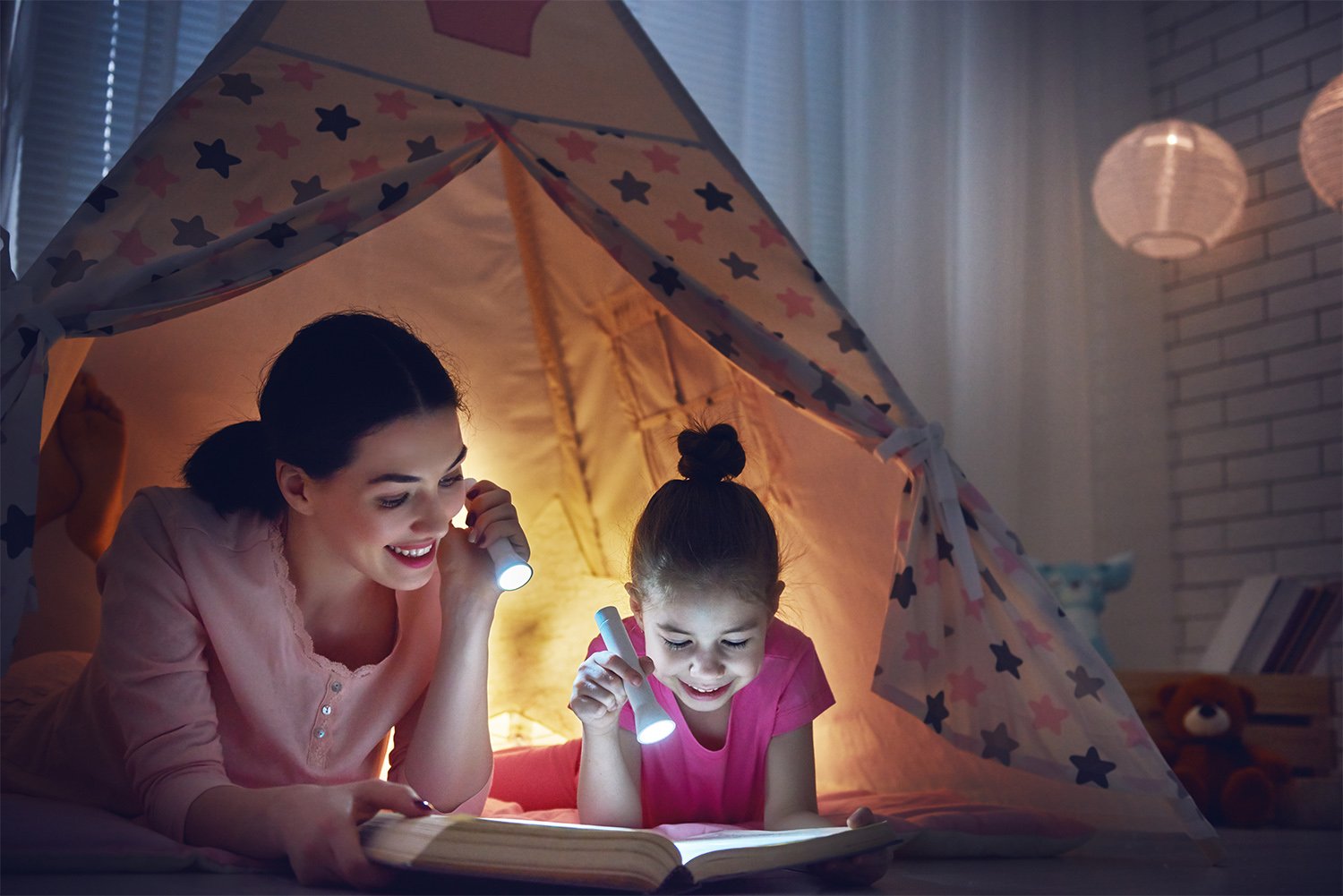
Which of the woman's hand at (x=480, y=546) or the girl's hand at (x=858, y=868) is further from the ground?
the woman's hand at (x=480, y=546)

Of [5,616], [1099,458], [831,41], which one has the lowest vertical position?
[5,616]

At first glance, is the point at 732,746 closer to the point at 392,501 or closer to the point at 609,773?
the point at 609,773

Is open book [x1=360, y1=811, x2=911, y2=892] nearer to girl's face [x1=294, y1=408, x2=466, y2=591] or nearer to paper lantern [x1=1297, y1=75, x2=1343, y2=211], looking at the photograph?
girl's face [x1=294, y1=408, x2=466, y2=591]

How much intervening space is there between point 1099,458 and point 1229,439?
32 centimetres

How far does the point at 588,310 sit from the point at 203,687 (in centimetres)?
115

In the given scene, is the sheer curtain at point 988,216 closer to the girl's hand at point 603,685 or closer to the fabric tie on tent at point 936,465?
the fabric tie on tent at point 936,465

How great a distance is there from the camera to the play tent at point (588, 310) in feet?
4.88

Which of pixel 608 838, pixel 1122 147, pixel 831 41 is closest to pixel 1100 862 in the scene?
pixel 608 838

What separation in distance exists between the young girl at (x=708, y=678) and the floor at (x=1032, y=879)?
211 mm

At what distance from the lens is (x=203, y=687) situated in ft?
4.47

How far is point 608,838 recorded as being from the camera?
1.13 metres

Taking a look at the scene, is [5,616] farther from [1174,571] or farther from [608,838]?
[1174,571]

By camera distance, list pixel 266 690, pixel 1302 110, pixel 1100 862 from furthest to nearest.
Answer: pixel 1302 110, pixel 1100 862, pixel 266 690

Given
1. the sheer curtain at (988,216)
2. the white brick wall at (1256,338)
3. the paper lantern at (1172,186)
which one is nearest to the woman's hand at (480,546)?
the sheer curtain at (988,216)
